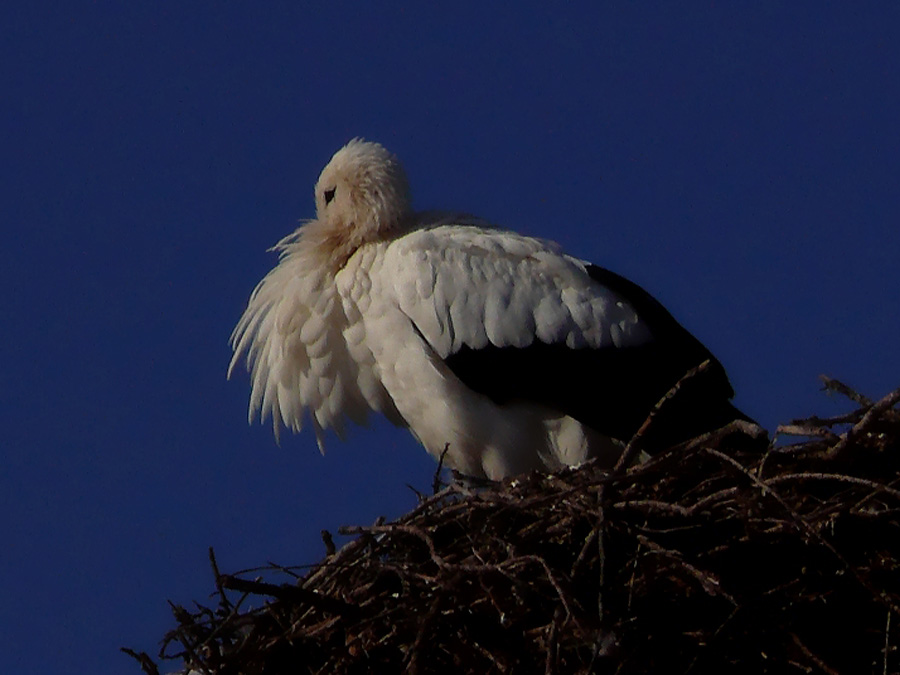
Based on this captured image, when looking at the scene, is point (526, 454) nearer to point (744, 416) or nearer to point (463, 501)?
point (744, 416)

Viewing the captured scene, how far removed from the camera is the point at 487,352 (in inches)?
213

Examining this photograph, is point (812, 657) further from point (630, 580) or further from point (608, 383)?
point (608, 383)

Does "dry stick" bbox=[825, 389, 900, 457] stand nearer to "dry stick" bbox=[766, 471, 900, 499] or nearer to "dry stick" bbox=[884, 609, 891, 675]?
"dry stick" bbox=[766, 471, 900, 499]

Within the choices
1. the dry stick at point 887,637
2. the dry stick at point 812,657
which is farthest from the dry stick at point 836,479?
the dry stick at point 812,657

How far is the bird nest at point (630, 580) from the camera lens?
3957 mm

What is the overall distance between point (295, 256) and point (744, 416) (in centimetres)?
164

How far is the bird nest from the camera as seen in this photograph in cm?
396

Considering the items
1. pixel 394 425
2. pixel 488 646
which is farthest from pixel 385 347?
pixel 488 646

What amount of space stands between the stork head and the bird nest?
72.4 inches

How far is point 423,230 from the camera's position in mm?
5762

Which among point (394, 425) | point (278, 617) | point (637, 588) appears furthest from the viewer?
point (394, 425)

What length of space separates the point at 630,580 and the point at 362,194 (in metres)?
2.41

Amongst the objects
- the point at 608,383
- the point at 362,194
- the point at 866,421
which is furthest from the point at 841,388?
the point at 362,194

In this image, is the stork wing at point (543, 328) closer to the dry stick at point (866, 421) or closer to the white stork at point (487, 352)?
the white stork at point (487, 352)
